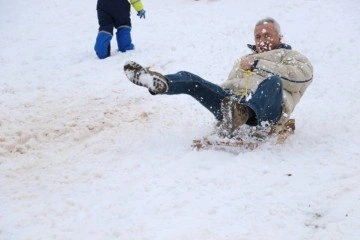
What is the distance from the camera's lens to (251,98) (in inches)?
147

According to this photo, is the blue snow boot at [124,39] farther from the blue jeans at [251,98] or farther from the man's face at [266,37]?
the blue jeans at [251,98]

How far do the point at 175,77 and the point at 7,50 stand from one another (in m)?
5.05

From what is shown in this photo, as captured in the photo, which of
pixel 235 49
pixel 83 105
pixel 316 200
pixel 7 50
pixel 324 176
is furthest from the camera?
pixel 7 50

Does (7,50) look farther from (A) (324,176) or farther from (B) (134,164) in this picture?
(A) (324,176)

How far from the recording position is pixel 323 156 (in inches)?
150

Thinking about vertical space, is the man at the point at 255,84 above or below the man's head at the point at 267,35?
below

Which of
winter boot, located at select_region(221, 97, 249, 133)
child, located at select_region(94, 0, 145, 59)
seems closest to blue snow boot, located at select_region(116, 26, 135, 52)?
child, located at select_region(94, 0, 145, 59)

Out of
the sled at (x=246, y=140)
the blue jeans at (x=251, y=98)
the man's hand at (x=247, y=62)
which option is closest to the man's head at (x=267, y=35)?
the man's hand at (x=247, y=62)

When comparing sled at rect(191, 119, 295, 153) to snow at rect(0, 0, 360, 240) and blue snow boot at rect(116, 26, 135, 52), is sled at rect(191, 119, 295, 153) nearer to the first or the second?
snow at rect(0, 0, 360, 240)

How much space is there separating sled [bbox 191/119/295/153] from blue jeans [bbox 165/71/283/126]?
0.39 ft

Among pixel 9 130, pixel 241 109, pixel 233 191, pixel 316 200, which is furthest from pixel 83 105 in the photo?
pixel 316 200

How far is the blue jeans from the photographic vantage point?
146 inches

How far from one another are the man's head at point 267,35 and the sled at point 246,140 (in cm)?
78

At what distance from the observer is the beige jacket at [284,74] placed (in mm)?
4035
